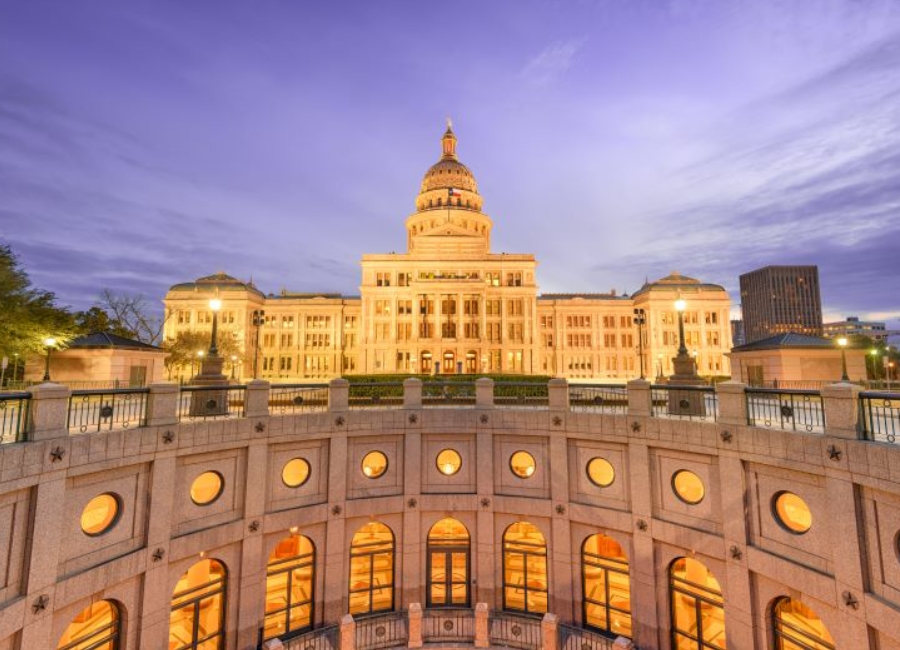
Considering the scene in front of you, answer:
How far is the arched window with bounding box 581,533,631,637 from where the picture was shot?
14867mm

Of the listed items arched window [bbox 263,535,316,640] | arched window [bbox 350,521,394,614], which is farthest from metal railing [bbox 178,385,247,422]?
arched window [bbox 350,521,394,614]

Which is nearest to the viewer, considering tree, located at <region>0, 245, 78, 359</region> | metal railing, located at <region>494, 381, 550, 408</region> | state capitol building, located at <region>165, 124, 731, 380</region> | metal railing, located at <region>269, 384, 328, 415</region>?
metal railing, located at <region>269, 384, 328, 415</region>

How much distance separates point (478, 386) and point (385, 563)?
24.6 ft

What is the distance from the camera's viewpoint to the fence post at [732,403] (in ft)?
41.1

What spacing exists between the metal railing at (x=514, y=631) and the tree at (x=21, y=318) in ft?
83.4

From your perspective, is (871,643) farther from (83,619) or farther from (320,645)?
(83,619)

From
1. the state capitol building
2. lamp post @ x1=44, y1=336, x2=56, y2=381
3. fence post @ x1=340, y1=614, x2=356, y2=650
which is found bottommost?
fence post @ x1=340, y1=614, x2=356, y2=650

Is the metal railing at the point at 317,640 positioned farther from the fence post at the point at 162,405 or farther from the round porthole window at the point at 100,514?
the fence post at the point at 162,405

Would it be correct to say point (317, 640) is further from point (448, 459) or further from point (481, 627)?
point (448, 459)

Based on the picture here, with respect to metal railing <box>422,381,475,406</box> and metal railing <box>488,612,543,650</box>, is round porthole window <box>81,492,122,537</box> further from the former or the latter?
metal railing <box>488,612,543,650</box>

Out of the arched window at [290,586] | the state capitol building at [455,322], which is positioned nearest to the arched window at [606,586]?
the arched window at [290,586]

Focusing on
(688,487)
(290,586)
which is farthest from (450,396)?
(688,487)

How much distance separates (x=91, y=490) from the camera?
11312mm

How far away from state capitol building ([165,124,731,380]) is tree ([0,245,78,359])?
131ft
